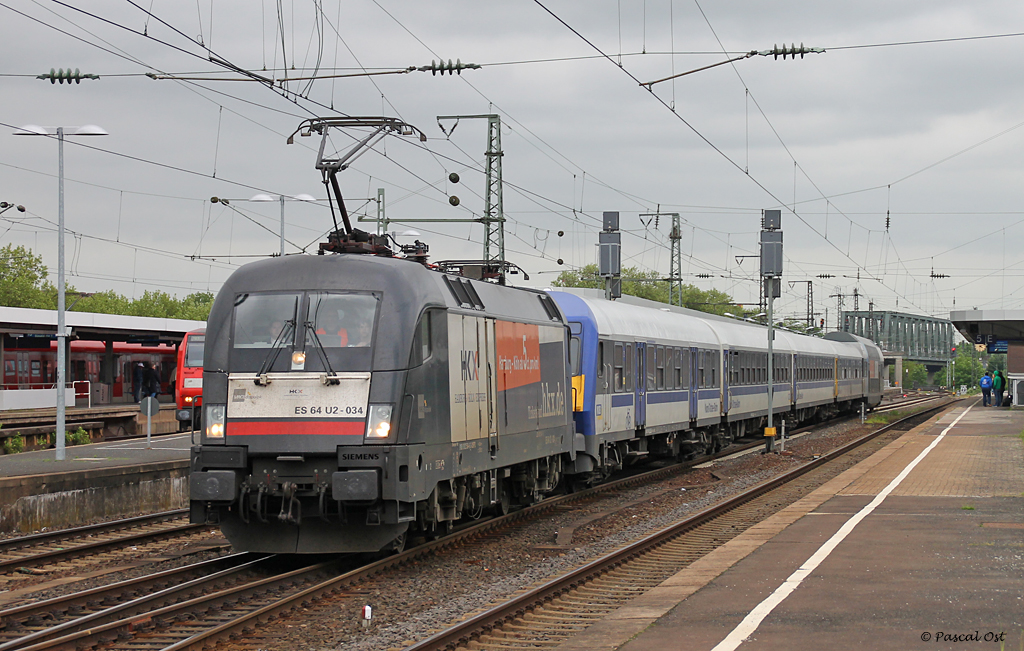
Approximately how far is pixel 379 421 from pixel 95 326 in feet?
100

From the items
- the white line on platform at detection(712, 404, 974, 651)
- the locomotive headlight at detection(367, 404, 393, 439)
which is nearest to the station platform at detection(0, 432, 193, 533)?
the locomotive headlight at detection(367, 404, 393, 439)

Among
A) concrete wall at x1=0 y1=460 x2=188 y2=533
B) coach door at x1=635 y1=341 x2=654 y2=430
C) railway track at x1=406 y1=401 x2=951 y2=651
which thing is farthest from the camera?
coach door at x1=635 y1=341 x2=654 y2=430

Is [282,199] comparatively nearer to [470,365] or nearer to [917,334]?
[470,365]

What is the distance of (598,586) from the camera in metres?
11.4

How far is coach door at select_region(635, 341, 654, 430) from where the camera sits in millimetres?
22719

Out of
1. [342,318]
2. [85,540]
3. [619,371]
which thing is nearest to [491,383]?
[342,318]

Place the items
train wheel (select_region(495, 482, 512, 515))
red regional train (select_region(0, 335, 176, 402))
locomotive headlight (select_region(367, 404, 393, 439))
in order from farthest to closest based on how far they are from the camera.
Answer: red regional train (select_region(0, 335, 176, 402)), train wheel (select_region(495, 482, 512, 515)), locomotive headlight (select_region(367, 404, 393, 439))

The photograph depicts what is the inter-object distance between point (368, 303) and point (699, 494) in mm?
10626

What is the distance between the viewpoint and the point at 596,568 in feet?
39.3

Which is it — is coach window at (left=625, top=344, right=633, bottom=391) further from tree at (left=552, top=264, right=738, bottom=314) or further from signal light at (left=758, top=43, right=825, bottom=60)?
tree at (left=552, top=264, right=738, bottom=314)

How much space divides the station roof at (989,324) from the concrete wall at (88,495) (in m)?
42.1

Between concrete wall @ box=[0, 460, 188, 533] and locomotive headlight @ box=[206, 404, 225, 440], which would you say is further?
concrete wall @ box=[0, 460, 188, 533]

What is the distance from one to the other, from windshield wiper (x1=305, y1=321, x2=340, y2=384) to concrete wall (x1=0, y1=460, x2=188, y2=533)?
23.0 feet

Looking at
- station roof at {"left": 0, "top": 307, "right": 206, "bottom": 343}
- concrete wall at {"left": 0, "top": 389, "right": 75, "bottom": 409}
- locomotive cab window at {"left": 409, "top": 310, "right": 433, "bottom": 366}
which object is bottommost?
concrete wall at {"left": 0, "top": 389, "right": 75, "bottom": 409}
